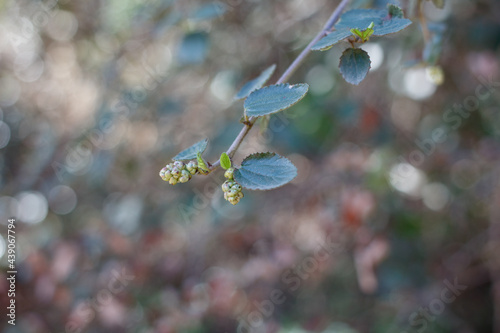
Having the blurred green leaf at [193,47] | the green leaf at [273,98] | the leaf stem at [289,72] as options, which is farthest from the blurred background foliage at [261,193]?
the green leaf at [273,98]

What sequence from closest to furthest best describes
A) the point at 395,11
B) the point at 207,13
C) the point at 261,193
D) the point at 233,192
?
1. the point at 233,192
2. the point at 395,11
3. the point at 207,13
4. the point at 261,193

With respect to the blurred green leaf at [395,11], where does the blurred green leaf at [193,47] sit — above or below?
below

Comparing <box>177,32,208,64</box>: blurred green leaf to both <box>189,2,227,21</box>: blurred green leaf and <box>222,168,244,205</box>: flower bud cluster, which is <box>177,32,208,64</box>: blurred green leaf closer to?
<box>189,2,227,21</box>: blurred green leaf

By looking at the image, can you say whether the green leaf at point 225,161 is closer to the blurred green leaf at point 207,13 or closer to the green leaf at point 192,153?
the green leaf at point 192,153

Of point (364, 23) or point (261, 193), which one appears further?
point (261, 193)

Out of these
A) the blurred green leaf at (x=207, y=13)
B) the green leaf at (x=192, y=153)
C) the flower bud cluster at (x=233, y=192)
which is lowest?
the blurred green leaf at (x=207, y=13)

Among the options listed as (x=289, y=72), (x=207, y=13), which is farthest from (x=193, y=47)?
(x=289, y=72)

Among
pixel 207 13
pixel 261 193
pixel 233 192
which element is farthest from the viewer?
pixel 261 193

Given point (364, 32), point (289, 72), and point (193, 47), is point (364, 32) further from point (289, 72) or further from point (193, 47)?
point (193, 47)
